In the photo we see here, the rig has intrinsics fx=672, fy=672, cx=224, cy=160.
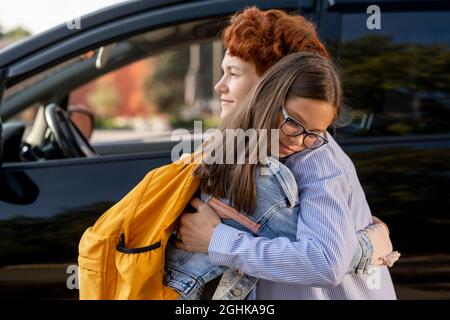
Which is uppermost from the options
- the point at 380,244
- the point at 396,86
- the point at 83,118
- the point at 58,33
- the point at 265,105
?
the point at 58,33

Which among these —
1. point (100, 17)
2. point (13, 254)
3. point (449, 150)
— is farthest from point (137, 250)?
point (449, 150)

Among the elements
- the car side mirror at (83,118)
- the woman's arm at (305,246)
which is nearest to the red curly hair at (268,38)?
the woman's arm at (305,246)

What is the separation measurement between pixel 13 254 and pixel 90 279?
775 mm

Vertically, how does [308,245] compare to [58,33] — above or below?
below

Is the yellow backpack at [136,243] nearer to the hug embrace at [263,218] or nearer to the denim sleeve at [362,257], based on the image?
the hug embrace at [263,218]

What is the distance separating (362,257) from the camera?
1609 millimetres

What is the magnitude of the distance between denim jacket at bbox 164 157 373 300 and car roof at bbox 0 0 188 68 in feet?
3.34

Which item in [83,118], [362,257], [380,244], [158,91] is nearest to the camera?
[362,257]

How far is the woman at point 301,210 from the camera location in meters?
1.48

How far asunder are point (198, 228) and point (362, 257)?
1.31 feet

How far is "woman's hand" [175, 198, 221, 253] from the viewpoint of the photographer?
1553 mm

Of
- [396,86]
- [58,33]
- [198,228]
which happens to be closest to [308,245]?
[198,228]

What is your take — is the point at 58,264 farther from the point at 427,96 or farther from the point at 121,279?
the point at 427,96

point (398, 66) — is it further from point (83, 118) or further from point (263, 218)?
point (83, 118)
